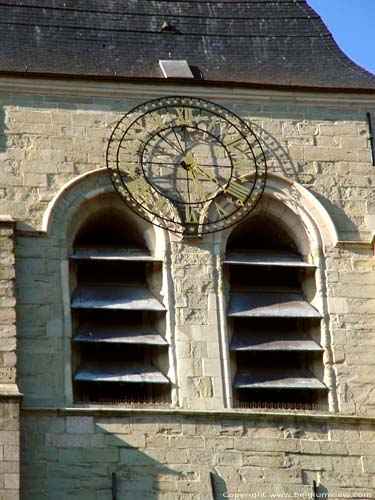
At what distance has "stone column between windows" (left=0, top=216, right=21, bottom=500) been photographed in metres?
21.9

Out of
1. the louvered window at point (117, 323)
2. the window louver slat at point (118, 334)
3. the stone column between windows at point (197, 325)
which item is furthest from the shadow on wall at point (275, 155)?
the window louver slat at point (118, 334)

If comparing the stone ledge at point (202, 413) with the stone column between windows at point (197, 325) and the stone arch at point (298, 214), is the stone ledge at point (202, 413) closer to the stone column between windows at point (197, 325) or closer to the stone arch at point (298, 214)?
the stone column between windows at point (197, 325)

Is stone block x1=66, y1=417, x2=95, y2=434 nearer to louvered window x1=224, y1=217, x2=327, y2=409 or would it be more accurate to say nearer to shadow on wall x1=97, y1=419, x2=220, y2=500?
shadow on wall x1=97, y1=419, x2=220, y2=500

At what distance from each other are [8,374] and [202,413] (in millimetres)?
2033

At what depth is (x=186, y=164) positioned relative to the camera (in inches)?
981

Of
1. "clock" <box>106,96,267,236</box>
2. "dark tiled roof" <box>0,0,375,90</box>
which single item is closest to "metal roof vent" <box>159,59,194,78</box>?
"dark tiled roof" <box>0,0,375,90</box>

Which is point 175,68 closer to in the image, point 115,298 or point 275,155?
point 275,155

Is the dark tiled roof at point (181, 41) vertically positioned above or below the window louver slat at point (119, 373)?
above

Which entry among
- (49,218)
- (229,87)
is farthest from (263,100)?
(49,218)

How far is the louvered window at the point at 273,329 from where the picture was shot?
2384 centimetres

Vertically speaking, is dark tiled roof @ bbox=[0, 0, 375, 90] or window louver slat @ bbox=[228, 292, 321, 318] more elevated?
dark tiled roof @ bbox=[0, 0, 375, 90]

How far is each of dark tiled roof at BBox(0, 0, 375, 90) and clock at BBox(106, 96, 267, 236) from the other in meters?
0.50

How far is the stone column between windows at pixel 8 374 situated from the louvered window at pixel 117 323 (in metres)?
0.78

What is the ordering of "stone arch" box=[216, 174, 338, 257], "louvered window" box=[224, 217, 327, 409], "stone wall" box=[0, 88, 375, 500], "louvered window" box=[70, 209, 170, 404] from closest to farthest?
"stone wall" box=[0, 88, 375, 500]
"louvered window" box=[70, 209, 170, 404]
"louvered window" box=[224, 217, 327, 409]
"stone arch" box=[216, 174, 338, 257]
